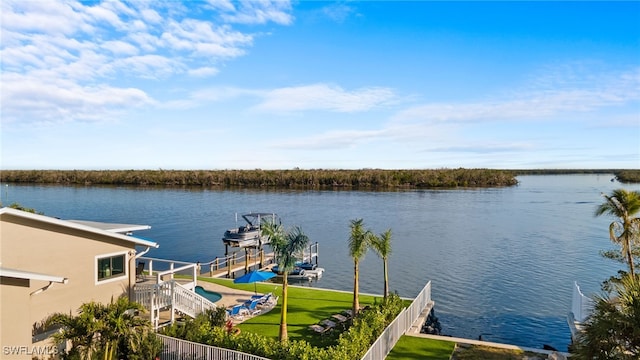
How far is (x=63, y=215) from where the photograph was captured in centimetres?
7144

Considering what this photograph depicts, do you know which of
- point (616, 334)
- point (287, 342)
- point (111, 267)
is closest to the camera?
point (616, 334)

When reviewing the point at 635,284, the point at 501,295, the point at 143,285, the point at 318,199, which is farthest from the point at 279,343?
the point at 318,199

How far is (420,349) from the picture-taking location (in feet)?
58.7

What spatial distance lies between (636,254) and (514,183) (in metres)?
140

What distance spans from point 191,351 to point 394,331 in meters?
7.88

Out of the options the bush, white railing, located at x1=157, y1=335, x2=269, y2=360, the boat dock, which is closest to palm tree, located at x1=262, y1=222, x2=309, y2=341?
the bush

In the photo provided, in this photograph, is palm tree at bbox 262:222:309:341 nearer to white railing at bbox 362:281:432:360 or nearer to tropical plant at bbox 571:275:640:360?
white railing at bbox 362:281:432:360

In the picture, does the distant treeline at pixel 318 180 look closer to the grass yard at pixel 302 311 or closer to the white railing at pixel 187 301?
Result: the grass yard at pixel 302 311

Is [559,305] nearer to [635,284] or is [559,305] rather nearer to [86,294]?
[635,284]

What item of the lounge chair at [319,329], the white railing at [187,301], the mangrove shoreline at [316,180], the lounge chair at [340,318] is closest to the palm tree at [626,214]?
the lounge chair at [340,318]

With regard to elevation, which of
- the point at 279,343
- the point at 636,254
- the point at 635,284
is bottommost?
the point at 279,343

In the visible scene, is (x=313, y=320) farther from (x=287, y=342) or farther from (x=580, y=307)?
(x=580, y=307)

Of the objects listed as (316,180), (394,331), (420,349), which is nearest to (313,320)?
A: (394,331)

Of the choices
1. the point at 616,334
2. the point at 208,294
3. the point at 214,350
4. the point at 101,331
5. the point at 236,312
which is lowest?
the point at 208,294
